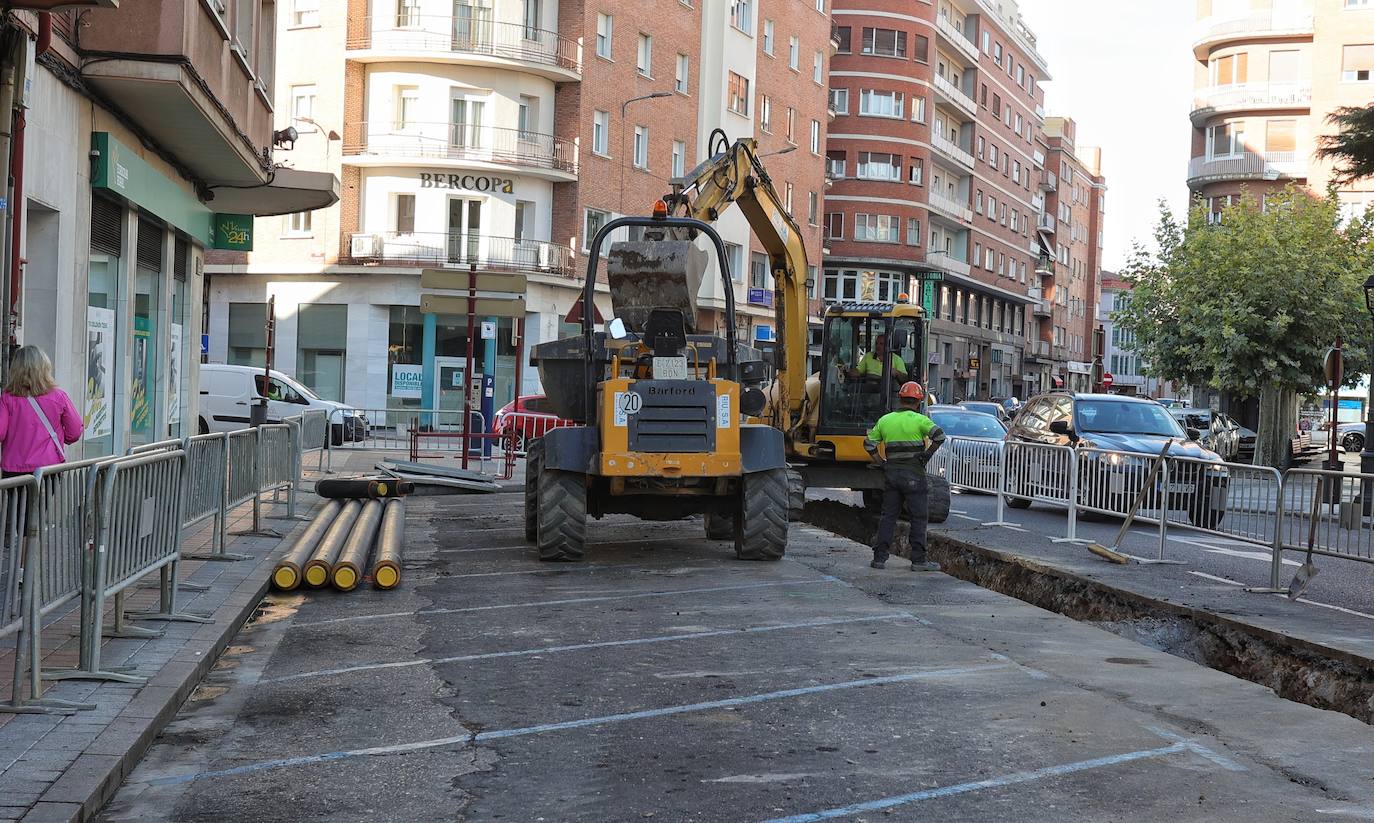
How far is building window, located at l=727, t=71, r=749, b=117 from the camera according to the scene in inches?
2062

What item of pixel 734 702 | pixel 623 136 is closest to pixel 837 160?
pixel 623 136

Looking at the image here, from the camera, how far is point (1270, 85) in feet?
210

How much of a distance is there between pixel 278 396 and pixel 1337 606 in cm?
2605

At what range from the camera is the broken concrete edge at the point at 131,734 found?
5.24 metres

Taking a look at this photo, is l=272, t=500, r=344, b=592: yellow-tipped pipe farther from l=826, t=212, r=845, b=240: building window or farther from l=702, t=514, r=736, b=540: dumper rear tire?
l=826, t=212, r=845, b=240: building window

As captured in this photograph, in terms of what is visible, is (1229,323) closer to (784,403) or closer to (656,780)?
(784,403)

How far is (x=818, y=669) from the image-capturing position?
841 centimetres

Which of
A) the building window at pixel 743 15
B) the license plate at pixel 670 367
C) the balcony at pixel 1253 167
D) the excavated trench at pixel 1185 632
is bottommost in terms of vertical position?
the excavated trench at pixel 1185 632

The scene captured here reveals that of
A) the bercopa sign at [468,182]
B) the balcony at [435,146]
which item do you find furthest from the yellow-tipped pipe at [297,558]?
the bercopa sign at [468,182]

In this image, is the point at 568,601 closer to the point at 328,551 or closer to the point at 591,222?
the point at 328,551

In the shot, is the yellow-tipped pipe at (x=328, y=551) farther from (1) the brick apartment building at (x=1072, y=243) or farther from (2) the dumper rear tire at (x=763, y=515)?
(1) the brick apartment building at (x=1072, y=243)

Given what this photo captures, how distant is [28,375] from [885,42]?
2496 inches

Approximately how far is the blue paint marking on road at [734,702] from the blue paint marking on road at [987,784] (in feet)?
5.61

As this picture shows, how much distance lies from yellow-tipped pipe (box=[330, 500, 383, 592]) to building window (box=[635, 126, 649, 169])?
33764 mm
